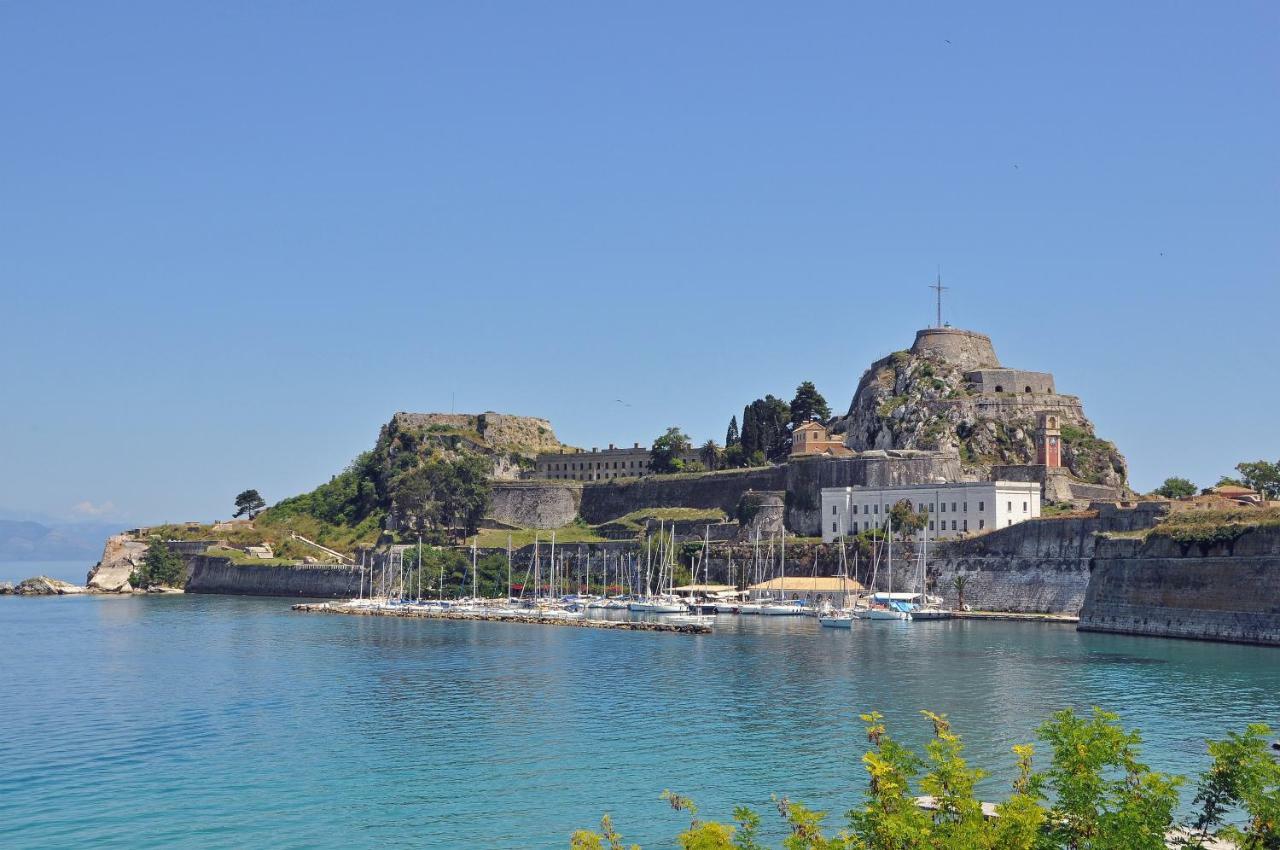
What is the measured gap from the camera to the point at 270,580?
10150cm

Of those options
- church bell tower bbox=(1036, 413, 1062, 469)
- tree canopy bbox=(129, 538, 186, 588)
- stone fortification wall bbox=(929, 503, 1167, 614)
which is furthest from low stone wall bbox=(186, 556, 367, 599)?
church bell tower bbox=(1036, 413, 1062, 469)

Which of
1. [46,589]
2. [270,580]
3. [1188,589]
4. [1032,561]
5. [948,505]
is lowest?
[46,589]

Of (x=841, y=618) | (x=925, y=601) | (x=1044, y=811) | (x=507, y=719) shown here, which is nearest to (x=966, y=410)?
(x=925, y=601)

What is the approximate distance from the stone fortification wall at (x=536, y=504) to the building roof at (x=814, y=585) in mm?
28154

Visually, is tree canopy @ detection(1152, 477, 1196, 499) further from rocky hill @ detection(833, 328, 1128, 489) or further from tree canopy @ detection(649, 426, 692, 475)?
tree canopy @ detection(649, 426, 692, 475)

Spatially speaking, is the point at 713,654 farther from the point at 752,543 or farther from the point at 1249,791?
the point at 1249,791

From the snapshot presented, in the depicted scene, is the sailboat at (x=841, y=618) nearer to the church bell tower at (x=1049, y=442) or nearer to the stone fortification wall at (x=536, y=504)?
the church bell tower at (x=1049, y=442)

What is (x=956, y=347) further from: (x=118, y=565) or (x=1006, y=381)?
(x=118, y=565)

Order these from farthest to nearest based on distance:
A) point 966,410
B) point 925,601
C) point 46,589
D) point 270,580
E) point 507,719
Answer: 1. point 46,589
2. point 270,580
3. point 966,410
4. point 925,601
5. point 507,719

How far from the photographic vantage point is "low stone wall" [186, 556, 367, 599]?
96312 millimetres

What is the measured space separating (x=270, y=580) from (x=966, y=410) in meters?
49.7

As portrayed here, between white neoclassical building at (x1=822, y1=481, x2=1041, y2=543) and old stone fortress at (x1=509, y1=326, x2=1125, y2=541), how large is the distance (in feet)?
0.19

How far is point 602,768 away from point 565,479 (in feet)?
270

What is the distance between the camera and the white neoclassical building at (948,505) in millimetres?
76750
